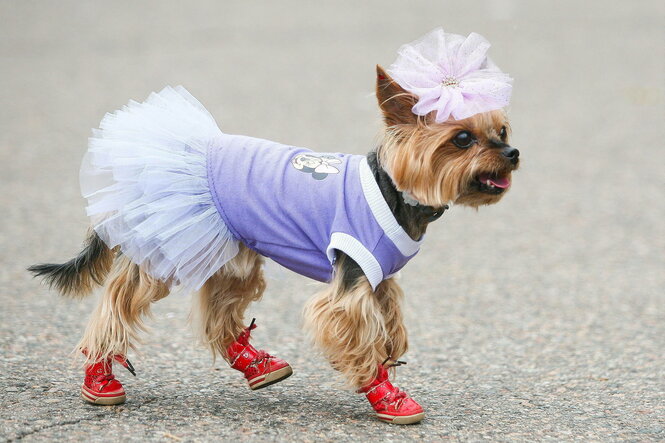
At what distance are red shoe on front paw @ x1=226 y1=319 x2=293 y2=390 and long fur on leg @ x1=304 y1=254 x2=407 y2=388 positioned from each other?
420mm

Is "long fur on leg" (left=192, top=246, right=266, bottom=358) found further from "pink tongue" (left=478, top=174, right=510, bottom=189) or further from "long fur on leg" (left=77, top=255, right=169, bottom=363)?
"pink tongue" (left=478, top=174, right=510, bottom=189)

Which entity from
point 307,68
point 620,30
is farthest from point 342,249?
point 620,30

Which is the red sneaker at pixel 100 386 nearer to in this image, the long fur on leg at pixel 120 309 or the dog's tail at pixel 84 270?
the long fur on leg at pixel 120 309

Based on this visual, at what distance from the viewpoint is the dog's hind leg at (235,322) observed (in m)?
4.48

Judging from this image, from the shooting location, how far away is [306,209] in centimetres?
405

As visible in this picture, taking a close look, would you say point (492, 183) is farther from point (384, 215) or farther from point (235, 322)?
point (235, 322)

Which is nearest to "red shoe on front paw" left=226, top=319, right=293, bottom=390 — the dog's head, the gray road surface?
the gray road surface

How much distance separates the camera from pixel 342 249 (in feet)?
12.8

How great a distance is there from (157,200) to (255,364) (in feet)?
3.32

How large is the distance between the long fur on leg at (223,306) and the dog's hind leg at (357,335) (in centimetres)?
59

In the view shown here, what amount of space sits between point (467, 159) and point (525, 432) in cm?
136

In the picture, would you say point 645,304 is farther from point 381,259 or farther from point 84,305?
point 84,305

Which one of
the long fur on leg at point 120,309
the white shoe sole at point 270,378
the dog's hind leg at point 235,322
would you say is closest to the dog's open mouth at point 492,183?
the dog's hind leg at point 235,322

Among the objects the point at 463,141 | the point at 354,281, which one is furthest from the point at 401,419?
the point at 463,141
